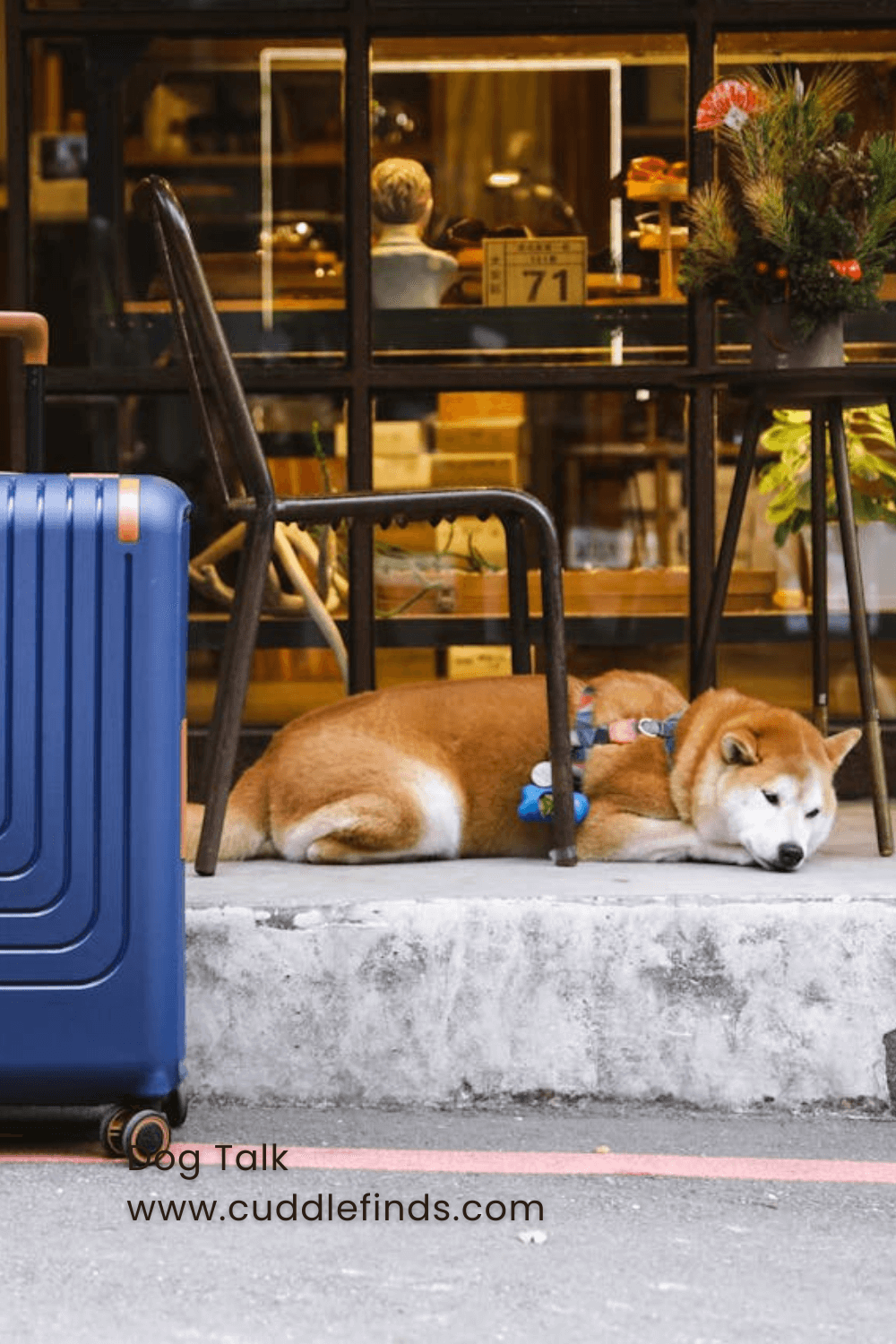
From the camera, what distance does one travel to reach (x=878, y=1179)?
12.6 feet

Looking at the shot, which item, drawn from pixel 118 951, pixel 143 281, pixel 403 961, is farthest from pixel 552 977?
A: pixel 143 281

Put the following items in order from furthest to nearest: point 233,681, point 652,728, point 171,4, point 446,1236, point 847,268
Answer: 1. point 171,4
2. point 847,268
3. point 652,728
4. point 233,681
5. point 446,1236

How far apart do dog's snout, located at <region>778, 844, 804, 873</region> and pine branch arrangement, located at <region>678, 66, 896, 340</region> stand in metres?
1.17

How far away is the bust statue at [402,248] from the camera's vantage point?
20.9 feet

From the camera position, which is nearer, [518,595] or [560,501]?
[518,595]

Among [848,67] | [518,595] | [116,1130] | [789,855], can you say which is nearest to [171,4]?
[848,67]

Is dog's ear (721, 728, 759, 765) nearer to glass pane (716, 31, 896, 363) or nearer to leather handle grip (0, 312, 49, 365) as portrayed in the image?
leather handle grip (0, 312, 49, 365)

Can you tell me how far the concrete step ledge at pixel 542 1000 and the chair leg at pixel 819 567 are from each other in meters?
1.11

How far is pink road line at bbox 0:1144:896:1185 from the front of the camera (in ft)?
12.6

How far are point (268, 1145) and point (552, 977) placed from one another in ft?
2.07

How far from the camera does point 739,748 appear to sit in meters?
4.60

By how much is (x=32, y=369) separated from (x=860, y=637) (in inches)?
74.8

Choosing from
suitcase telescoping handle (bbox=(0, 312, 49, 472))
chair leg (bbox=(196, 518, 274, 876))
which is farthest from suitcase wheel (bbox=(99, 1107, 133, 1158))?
suitcase telescoping handle (bbox=(0, 312, 49, 472))

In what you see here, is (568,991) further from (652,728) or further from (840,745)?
(840,745)
